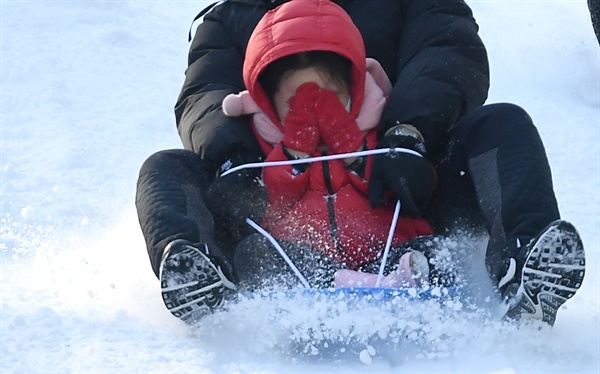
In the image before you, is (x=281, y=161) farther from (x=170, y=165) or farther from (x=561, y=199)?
(x=561, y=199)

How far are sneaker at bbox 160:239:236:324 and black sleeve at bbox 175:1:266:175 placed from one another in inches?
22.0

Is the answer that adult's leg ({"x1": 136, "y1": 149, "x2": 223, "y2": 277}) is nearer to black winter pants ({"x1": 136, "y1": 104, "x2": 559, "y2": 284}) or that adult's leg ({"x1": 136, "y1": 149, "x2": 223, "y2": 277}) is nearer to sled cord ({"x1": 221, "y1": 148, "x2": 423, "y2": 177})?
black winter pants ({"x1": 136, "y1": 104, "x2": 559, "y2": 284})

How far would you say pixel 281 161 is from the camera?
2615 mm

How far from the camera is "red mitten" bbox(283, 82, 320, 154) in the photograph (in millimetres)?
2566

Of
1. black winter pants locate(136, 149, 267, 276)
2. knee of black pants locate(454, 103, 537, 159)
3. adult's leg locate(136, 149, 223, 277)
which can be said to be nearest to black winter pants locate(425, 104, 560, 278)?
knee of black pants locate(454, 103, 537, 159)

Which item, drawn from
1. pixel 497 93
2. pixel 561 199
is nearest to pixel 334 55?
pixel 561 199

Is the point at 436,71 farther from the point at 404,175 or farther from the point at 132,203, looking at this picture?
the point at 132,203

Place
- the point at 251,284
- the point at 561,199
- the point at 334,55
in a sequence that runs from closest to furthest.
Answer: the point at 251,284
the point at 334,55
the point at 561,199

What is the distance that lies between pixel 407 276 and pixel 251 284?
14.8 inches

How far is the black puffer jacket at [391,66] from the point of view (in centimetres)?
270

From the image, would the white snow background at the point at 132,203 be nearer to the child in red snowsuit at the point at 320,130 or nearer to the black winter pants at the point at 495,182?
the black winter pants at the point at 495,182

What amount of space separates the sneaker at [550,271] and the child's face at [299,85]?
0.71 metres

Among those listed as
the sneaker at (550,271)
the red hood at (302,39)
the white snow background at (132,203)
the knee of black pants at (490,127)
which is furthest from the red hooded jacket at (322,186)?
the sneaker at (550,271)

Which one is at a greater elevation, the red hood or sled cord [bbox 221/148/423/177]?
the red hood
